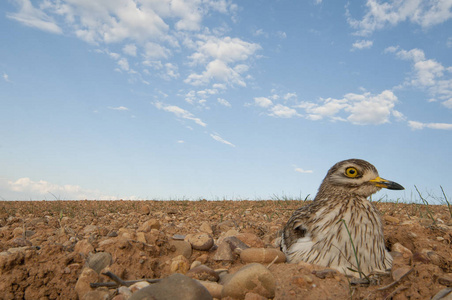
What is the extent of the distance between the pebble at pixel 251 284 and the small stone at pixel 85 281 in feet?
4.56

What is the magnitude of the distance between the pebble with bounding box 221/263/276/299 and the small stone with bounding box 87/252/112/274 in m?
1.53

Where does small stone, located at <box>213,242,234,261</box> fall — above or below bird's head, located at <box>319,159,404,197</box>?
below

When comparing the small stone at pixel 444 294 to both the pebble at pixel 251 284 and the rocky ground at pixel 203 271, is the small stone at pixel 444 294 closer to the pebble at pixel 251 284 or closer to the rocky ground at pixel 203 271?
the rocky ground at pixel 203 271

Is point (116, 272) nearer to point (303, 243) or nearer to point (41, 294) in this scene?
point (41, 294)

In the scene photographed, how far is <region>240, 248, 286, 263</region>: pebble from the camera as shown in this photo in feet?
13.9

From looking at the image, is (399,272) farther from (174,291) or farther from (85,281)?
(85,281)

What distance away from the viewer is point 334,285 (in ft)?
11.7

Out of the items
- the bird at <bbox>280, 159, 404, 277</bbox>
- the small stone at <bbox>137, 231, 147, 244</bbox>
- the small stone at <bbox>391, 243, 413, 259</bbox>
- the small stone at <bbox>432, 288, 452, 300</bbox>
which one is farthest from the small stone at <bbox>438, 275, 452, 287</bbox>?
the small stone at <bbox>137, 231, 147, 244</bbox>

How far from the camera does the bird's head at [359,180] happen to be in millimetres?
4348

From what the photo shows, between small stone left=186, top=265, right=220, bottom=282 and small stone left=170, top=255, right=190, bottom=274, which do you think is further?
small stone left=170, top=255, right=190, bottom=274

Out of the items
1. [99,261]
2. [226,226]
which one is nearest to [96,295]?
[99,261]

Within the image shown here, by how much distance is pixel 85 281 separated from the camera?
380 centimetres

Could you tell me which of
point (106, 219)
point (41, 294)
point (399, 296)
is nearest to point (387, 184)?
point (399, 296)

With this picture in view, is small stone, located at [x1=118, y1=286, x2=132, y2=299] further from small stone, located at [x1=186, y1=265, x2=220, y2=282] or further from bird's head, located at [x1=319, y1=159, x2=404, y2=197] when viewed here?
bird's head, located at [x1=319, y1=159, x2=404, y2=197]
